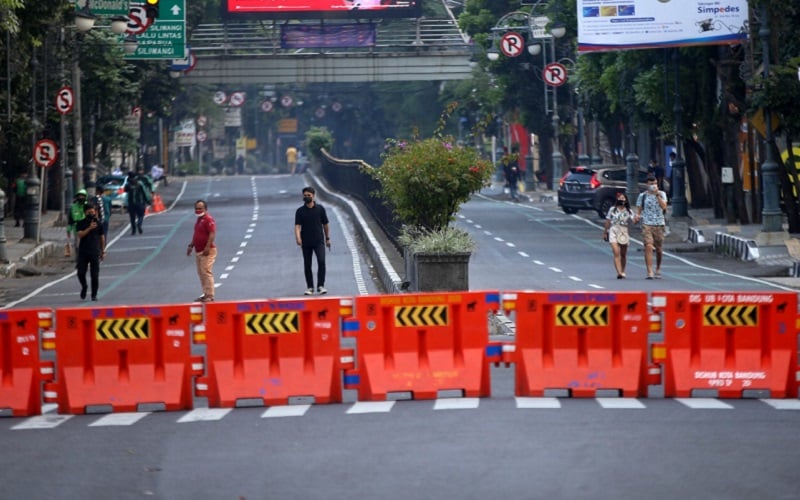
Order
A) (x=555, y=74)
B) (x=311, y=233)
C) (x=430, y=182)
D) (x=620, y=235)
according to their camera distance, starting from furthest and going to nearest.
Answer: (x=555, y=74), (x=620, y=235), (x=311, y=233), (x=430, y=182)

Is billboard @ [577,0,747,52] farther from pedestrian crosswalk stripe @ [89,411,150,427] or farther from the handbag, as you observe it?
pedestrian crosswalk stripe @ [89,411,150,427]

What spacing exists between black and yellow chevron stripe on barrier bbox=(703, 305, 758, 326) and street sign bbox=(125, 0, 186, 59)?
38.2 m

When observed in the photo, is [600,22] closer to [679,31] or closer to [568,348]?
[679,31]

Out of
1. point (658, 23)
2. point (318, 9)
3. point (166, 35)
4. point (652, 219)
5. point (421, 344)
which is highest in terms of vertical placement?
point (318, 9)

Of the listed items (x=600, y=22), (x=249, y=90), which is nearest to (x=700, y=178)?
(x=600, y=22)

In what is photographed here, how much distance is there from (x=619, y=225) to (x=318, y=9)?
43.5m

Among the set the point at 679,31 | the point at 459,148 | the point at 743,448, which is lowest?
the point at 743,448

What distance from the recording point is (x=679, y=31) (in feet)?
133

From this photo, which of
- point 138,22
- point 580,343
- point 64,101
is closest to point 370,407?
point 580,343

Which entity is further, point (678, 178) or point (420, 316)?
point (678, 178)

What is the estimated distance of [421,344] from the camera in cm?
1409

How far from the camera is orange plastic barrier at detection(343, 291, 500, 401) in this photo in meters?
13.9

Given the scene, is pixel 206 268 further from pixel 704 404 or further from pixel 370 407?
pixel 704 404

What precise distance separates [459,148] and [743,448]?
14494 mm
